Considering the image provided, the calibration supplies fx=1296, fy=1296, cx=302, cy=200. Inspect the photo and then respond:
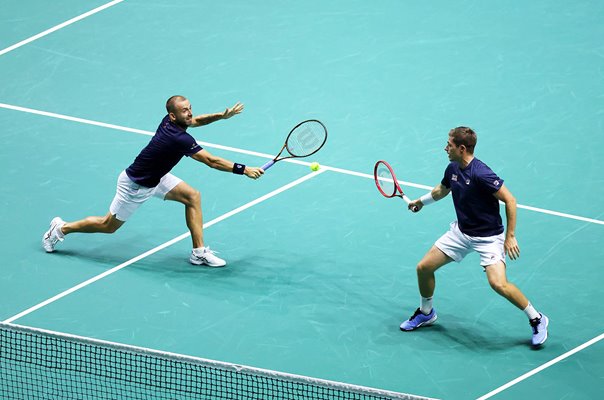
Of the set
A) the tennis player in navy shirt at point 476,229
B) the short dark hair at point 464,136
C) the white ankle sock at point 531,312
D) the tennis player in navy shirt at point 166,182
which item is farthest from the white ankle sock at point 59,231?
the white ankle sock at point 531,312

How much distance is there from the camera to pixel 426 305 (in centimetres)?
1172

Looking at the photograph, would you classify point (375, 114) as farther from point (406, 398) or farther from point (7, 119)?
point (406, 398)

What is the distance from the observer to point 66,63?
54.5 feet

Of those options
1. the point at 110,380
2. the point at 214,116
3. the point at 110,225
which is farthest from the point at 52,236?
the point at 110,380

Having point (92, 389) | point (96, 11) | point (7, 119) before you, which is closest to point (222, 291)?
point (92, 389)

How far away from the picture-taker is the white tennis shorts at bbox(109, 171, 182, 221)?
41.5 feet

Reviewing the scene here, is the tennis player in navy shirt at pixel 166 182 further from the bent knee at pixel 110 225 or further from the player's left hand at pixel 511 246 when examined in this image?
the player's left hand at pixel 511 246

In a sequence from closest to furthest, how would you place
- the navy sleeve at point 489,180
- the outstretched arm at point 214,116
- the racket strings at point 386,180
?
the navy sleeve at point 489,180 < the racket strings at point 386,180 < the outstretched arm at point 214,116

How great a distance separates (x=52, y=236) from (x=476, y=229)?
4.28 m

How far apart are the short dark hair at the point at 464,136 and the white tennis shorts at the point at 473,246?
2.63 ft

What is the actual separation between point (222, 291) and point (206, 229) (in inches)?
45.7

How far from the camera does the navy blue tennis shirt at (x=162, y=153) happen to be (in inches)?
488

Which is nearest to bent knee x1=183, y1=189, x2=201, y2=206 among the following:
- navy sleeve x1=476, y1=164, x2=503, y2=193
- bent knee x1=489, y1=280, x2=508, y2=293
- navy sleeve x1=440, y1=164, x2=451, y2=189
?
navy sleeve x1=440, y1=164, x2=451, y2=189

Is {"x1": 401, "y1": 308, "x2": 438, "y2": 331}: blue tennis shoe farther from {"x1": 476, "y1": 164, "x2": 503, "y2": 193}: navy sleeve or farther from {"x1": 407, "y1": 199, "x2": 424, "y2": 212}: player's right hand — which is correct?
{"x1": 476, "y1": 164, "x2": 503, "y2": 193}: navy sleeve
